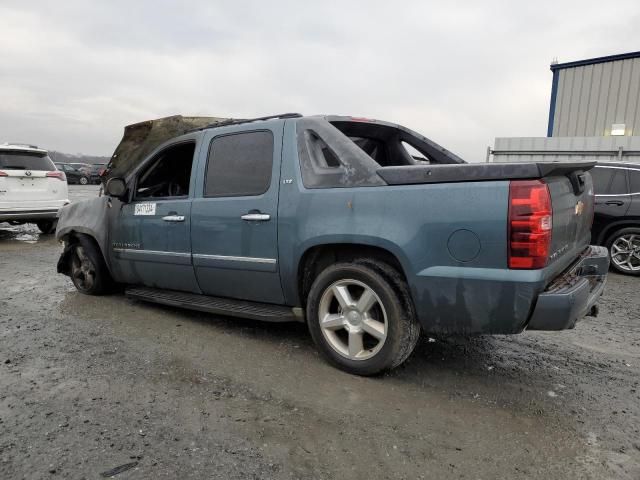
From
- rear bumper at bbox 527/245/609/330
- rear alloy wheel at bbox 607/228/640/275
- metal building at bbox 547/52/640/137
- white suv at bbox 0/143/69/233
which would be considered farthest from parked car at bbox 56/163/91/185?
rear bumper at bbox 527/245/609/330

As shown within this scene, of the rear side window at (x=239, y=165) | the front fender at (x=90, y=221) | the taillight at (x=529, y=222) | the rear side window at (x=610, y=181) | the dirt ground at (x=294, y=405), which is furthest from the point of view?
the rear side window at (x=610, y=181)

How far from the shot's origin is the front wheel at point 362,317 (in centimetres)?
283

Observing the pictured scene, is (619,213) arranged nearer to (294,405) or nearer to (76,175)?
(294,405)

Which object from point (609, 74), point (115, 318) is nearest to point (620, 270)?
point (115, 318)

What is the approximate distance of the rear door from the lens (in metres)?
3.35

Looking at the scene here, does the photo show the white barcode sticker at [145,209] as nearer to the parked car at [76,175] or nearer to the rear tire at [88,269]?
the rear tire at [88,269]

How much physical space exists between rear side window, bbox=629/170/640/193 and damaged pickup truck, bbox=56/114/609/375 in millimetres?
3836

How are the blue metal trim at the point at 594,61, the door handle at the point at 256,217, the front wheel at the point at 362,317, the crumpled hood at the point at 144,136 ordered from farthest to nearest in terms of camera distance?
1. the blue metal trim at the point at 594,61
2. the crumpled hood at the point at 144,136
3. the door handle at the point at 256,217
4. the front wheel at the point at 362,317

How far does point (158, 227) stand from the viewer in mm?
4070

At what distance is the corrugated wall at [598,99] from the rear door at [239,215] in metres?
14.9

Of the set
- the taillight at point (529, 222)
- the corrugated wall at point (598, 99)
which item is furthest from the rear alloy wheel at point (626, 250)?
the corrugated wall at point (598, 99)

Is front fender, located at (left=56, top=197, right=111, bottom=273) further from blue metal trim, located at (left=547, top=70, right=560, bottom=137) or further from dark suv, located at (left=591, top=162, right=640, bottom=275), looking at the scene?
blue metal trim, located at (left=547, top=70, right=560, bottom=137)

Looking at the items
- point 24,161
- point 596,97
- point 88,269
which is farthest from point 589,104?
point 24,161

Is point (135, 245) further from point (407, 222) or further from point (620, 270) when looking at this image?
point (620, 270)
